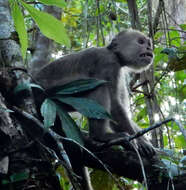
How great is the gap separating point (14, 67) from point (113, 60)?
175 centimetres

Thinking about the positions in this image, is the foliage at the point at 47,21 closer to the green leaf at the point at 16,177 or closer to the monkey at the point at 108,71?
the green leaf at the point at 16,177

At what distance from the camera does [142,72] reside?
4.55 metres

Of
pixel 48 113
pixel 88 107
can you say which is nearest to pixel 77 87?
pixel 88 107

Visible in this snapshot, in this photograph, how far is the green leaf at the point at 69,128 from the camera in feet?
7.43

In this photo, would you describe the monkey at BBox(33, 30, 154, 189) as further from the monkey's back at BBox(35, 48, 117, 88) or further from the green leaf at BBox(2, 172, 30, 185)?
the green leaf at BBox(2, 172, 30, 185)

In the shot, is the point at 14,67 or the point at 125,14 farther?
the point at 125,14

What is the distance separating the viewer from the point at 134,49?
176 inches

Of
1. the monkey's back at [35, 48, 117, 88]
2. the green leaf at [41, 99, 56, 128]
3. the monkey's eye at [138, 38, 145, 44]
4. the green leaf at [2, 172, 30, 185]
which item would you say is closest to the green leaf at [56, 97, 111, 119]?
the green leaf at [41, 99, 56, 128]

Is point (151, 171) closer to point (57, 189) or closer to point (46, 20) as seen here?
A: point (57, 189)

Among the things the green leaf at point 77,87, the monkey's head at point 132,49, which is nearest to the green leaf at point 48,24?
the green leaf at point 77,87

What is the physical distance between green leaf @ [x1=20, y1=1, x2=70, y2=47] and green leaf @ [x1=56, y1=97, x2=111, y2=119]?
84 cm

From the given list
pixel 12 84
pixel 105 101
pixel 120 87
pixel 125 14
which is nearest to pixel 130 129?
pixel 105 101

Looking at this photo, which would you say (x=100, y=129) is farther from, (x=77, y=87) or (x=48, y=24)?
(x=48, y=24)

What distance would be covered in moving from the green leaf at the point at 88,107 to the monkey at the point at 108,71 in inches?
30.5
